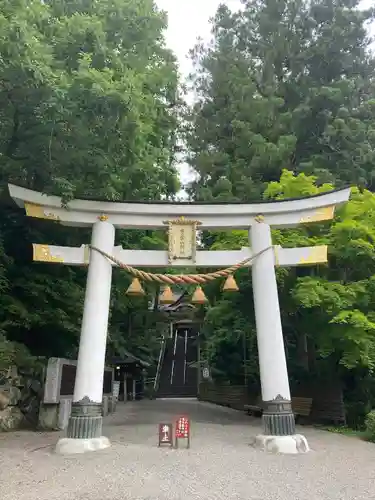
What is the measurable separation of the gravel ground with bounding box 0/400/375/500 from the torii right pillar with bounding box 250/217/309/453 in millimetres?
395

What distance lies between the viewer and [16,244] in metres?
12.3

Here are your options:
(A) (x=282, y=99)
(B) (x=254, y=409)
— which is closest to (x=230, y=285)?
(B) (x=254, y=409)

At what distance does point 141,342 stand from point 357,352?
55.2ft

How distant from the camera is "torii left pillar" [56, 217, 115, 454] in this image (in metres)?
7.88

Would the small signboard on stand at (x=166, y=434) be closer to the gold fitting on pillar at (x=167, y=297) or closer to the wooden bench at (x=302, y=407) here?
the gold fitting on pillar at (x=167, y=297)

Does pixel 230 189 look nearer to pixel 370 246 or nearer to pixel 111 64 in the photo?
pixel 370 246

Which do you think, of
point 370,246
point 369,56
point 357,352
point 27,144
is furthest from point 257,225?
point 369,56

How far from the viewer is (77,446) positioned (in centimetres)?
762

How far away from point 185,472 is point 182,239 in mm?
4568

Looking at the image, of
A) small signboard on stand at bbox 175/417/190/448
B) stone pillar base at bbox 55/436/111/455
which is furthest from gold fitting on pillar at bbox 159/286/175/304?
stone pillar base at bbox 55/436/111/455

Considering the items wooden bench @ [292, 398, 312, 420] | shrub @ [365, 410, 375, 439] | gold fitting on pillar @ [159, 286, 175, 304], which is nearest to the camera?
gold fitting on pillar @ [159, 286, 175, 304]

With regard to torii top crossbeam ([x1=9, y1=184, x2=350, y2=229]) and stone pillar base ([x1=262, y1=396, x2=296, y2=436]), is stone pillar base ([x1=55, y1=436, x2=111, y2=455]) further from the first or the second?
torii top crossbeam ([x1=9, y1=184, x2=350, y2=229])

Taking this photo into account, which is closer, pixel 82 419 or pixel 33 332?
pixel 82 419

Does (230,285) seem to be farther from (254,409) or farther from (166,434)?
(254,409)
